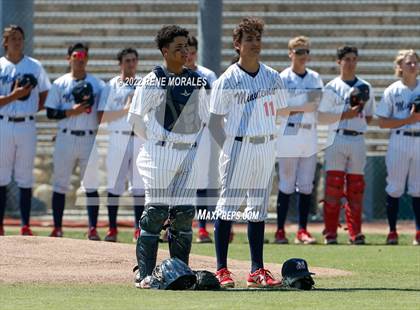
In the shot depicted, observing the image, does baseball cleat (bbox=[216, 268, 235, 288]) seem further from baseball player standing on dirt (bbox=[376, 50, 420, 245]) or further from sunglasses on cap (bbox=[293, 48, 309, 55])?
sunglasses on cap (bbox=[293, 48, 309, 55])

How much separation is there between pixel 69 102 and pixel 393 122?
3.70 meters

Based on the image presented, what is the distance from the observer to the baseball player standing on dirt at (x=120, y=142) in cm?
1364

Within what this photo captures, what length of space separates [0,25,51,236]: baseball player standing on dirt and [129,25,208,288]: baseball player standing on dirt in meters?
4.75

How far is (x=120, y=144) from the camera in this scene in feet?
45.5

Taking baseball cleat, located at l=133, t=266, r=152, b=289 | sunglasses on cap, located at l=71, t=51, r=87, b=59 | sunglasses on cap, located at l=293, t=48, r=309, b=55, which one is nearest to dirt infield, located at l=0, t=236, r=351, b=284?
baseball cleat, located at l=133, t=266, r=152, b=289

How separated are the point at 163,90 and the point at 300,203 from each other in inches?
209

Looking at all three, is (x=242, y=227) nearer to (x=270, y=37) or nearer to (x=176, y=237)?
(x=270, y=37)

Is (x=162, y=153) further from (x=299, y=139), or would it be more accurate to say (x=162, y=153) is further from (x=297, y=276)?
(x=299, y=139)

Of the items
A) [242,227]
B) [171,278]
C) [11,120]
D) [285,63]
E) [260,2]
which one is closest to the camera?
[171,278]

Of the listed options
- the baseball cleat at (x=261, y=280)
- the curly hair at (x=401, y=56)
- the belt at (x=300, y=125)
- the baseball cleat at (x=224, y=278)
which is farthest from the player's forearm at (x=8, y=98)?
the baseball cleat at (x=261, y=280)

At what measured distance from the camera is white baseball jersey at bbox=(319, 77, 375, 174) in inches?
533

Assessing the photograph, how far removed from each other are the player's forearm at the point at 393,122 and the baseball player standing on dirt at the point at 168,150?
504 cm

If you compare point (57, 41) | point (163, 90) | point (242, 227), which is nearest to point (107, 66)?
point (57, 41)

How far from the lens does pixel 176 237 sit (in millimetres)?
8867
